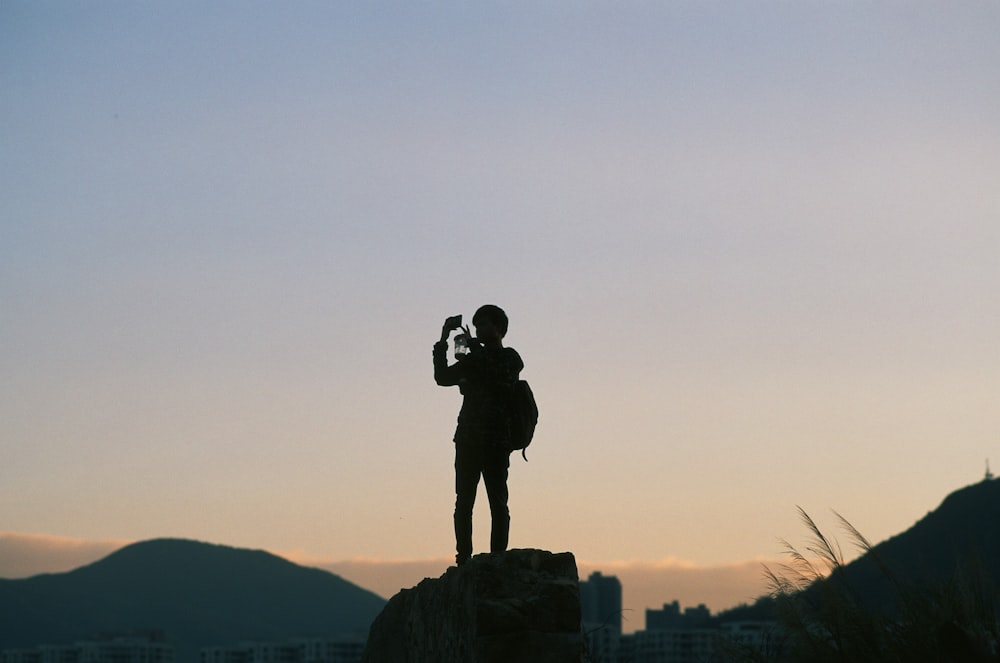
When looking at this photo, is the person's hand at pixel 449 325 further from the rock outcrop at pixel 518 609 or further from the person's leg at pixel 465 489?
the rock outcrop at pixel 518 609

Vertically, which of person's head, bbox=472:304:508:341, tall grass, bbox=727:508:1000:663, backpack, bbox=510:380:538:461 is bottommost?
tall grass, bbox=727:508:1000:663

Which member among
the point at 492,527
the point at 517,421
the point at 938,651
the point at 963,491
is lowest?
the point at 938,651

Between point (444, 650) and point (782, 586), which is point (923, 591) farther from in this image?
point (444, 650)

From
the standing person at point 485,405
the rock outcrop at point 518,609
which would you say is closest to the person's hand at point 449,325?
the standing person at point 485,405

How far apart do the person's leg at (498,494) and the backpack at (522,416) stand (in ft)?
0.36

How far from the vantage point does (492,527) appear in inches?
377

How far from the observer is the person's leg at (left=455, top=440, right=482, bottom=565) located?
947 cm

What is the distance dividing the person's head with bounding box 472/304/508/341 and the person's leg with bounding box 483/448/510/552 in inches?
27.1

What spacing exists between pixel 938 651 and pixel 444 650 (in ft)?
9.12

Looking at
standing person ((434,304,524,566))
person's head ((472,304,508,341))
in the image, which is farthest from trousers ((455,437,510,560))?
person's head ((472,304,508,341))

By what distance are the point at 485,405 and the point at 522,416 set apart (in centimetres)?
23

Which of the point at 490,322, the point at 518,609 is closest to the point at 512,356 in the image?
the point at 490,322

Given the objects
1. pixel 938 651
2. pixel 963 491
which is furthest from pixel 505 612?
pixel 963 491

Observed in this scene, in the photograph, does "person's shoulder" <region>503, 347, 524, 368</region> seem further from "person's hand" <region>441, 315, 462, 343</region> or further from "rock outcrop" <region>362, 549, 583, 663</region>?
"rock outcrop" <region>362, 549, 583, 663</region>
